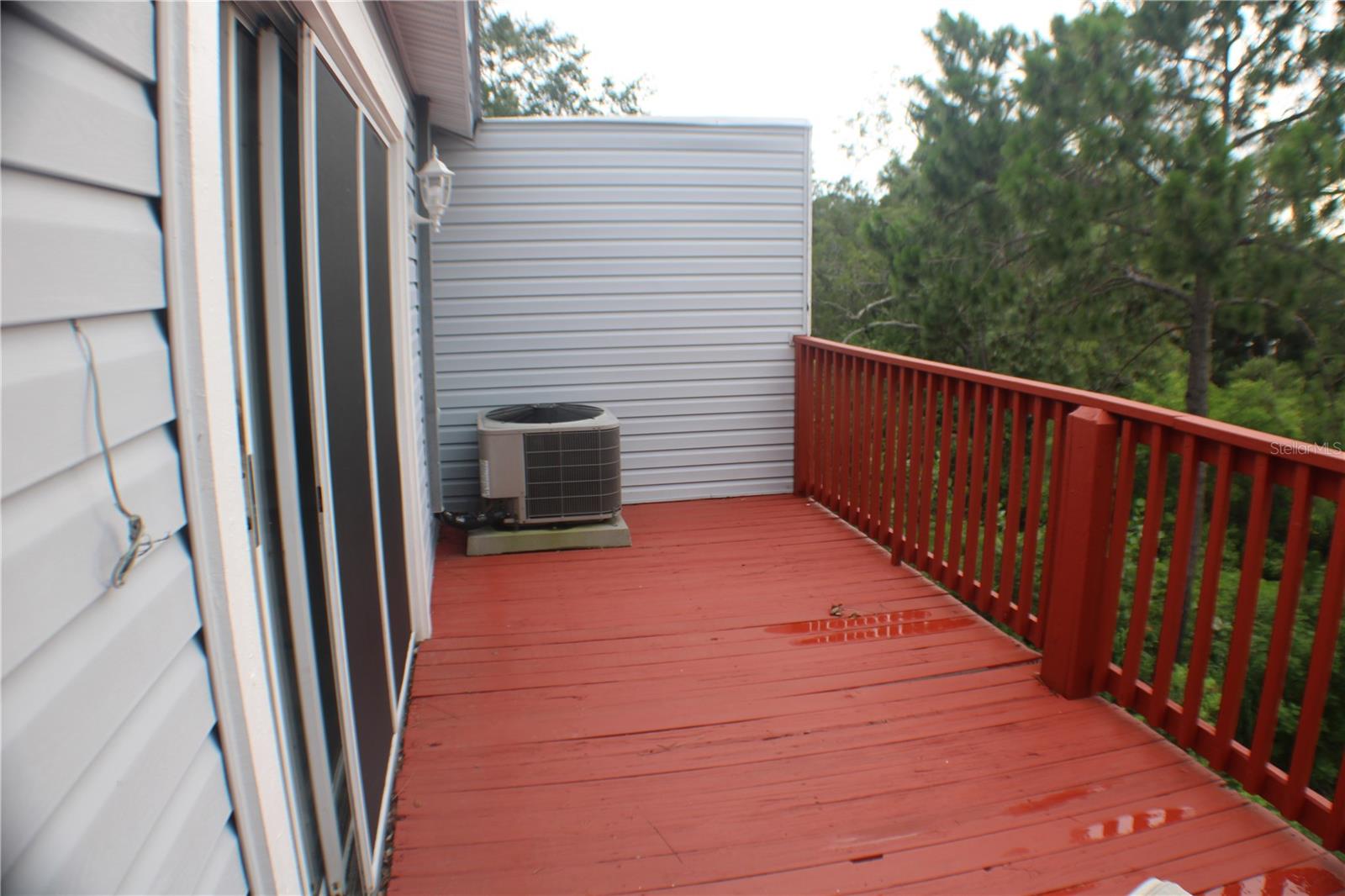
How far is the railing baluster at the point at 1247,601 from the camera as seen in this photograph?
87.1 inches

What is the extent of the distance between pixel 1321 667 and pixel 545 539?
3360 millimetres

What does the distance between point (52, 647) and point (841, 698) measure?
8.35 ft

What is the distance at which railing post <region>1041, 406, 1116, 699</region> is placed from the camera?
2.73 m

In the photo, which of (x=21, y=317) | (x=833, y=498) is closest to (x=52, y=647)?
(x=21, y=317)

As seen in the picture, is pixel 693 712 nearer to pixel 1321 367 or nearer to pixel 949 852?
pixel 949 852

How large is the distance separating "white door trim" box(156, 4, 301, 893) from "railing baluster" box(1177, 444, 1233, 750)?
2.22 m

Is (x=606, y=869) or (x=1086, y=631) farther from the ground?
(x=1086, y=631)

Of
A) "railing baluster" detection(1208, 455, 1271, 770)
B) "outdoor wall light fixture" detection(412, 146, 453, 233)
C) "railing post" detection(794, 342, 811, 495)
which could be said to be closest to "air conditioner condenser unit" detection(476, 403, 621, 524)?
"outdoor wall light fixture" detection(412, 146, 453, 233)

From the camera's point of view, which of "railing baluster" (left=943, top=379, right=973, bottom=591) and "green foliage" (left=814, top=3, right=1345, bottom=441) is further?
"green foliage" (left=814, top=3, right=1345, bottom=441)

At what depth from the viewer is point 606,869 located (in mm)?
2104

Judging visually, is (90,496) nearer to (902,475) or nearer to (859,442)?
(902,475)

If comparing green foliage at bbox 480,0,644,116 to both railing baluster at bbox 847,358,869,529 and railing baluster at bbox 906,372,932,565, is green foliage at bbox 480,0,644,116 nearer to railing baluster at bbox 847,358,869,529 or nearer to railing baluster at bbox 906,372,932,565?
railing baluster at bbox 847,358,869,529

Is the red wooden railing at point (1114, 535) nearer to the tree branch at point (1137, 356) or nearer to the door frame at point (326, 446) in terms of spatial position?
the door frame at point (326, 446)

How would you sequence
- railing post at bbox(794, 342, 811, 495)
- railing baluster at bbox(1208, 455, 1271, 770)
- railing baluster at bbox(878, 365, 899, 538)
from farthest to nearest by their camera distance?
railing post at bbox(794, 342, 811, 495), railing baluster at bbox(878, 365, 899, 538), railing baluster at bbox(1208, 455, 1271, 770)
